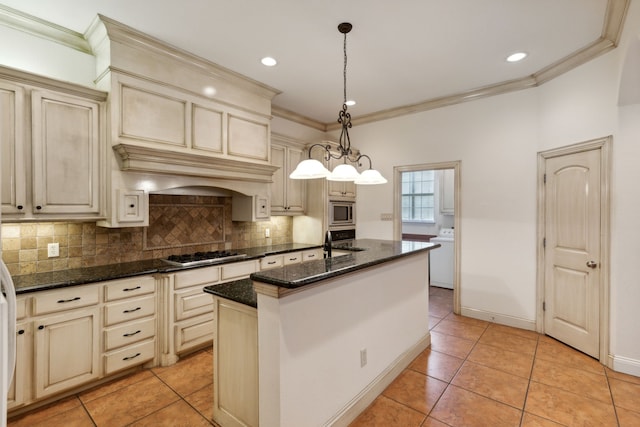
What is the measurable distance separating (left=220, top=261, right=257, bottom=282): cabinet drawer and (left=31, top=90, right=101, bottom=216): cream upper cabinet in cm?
129

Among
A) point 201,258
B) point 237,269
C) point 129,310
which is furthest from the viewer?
point 237,269

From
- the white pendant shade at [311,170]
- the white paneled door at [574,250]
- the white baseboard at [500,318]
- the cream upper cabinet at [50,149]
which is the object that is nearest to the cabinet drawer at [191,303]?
the cream upper cabinet at [50,149]

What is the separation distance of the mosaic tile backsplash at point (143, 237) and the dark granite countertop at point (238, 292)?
1576mm

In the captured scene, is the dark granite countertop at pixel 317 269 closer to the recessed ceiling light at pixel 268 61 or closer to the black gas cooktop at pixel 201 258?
the black gas cooktop at pixel 201 258

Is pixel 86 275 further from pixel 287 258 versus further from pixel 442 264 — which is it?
pixel 442 264

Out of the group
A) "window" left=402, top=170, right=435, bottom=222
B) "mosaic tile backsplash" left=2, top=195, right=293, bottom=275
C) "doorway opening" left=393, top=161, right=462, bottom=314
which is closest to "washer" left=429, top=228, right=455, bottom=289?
"doorway opening" left=393, top=161, right=462, bottom=314

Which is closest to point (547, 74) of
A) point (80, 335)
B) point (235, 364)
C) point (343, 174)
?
point (343, 174)

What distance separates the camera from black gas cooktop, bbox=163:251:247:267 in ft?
10.1

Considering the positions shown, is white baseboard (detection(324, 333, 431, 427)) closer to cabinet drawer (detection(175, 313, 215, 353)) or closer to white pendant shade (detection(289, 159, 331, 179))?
cabinet drawer (detection(175, 313, 215, 353))

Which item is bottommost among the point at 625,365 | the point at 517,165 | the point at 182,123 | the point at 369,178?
the point at 625,365

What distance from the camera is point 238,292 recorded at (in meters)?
2.03

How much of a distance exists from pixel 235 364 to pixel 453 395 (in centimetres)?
175

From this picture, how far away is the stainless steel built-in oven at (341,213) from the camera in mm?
4754

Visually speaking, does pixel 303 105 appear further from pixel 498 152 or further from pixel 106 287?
pixel 106 287
